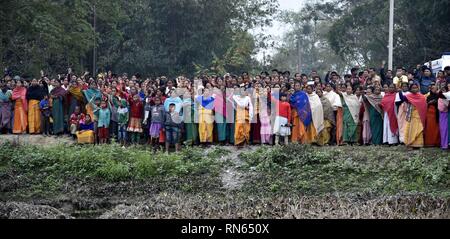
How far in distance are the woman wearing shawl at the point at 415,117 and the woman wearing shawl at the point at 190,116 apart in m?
5.00

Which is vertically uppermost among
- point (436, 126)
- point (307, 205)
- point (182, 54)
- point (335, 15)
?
point (335, 15)

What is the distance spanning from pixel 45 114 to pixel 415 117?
9493 mm

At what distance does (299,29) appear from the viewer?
66.9 meters

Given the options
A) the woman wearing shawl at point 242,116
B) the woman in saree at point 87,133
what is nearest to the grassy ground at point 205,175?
the woman wearing shawl at point 242,116

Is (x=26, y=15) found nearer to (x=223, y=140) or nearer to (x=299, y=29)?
(x=223, y=140)

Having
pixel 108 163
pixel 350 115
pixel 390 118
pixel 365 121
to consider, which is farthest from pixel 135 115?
pixel 390 118

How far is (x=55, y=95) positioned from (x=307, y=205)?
980cm

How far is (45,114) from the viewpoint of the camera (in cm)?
1900

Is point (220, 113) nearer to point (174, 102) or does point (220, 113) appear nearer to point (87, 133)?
point (174, 102)

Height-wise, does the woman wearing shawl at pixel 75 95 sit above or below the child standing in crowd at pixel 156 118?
above

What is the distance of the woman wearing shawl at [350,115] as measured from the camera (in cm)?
1683

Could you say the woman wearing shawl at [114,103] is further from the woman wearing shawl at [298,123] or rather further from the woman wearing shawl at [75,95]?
the woman wearing shawl at [298,123]
